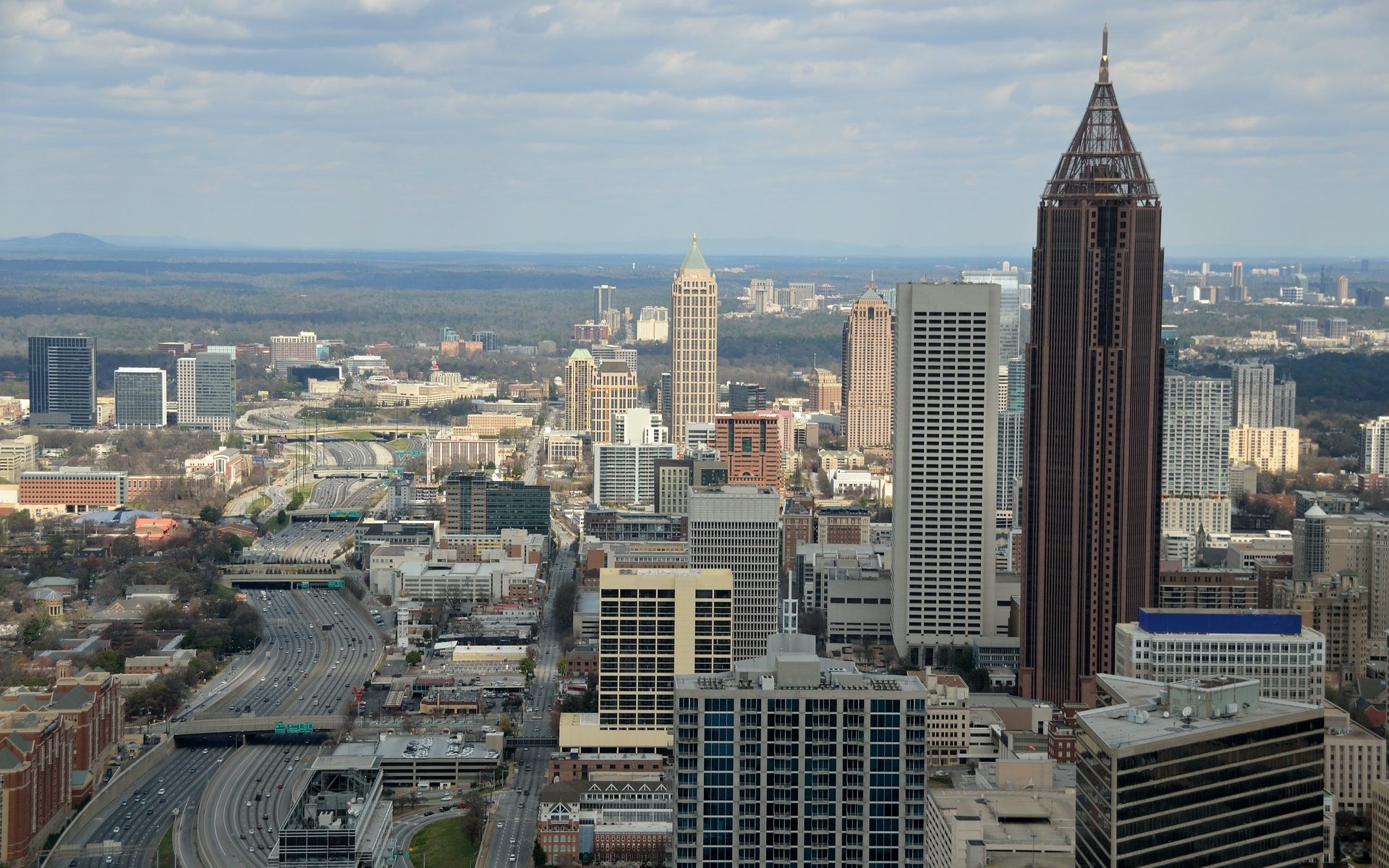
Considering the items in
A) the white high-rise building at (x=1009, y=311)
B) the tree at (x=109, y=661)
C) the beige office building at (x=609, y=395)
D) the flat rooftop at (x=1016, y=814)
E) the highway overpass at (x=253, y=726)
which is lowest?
the highway overpass at (x=253, y=726)

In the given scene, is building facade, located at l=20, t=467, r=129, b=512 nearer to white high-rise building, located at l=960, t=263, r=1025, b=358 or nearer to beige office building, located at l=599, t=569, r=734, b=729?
white high-rise building, located at l=960, t=263, r=1025, b=358

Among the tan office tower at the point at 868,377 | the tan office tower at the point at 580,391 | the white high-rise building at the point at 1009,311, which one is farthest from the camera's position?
the tan office tower at the point at 580,391

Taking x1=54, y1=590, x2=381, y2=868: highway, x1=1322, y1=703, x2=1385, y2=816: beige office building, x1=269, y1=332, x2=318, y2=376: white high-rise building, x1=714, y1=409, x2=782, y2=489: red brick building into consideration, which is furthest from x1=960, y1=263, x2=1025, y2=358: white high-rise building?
x1=1322, y1=703, x2=1385, y2=816: beige office building

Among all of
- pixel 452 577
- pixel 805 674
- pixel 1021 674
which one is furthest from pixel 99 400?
pixel 805 674

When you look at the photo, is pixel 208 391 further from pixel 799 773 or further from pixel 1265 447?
pixel 799 773

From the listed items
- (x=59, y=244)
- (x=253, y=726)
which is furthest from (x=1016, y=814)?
(x=59, y=244)

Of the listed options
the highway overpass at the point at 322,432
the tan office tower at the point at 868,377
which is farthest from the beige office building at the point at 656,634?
the highway overpass at the point at 322,432

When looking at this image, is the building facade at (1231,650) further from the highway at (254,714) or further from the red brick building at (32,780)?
the red brick building at (32,780)
